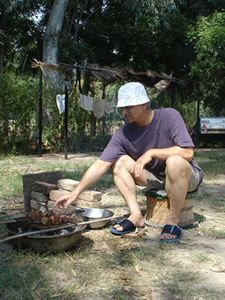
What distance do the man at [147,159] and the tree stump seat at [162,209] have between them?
99mm

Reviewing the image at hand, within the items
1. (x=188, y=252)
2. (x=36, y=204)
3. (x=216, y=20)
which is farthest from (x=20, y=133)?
(x=216, y=20)

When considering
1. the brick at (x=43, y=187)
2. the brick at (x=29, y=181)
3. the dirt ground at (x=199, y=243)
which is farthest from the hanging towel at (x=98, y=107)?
the brick at (x=43, y=187)

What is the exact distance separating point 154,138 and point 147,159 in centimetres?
36

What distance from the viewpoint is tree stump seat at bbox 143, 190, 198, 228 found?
11.7 feet

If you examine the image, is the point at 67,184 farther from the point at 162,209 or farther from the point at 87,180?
the point at 162,209

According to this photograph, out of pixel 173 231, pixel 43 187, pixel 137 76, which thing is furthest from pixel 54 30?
pixel 173 231

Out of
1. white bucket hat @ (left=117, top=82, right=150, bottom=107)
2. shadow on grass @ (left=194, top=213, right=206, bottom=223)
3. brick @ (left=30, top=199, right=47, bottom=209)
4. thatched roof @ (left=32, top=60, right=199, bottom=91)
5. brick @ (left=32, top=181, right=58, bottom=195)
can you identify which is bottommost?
shadow on grass @ (left=194, top=213, right=206, bottom=223)

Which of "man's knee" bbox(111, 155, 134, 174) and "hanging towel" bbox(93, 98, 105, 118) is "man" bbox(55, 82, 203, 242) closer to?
"man's knee" bbox(111, 155, 134, 174)

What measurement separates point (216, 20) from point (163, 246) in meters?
13.8

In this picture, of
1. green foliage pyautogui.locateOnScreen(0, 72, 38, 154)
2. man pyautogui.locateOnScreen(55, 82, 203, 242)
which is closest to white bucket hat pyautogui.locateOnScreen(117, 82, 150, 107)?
man pyautogui.locateOnScreen(55, 82, 203, 242)

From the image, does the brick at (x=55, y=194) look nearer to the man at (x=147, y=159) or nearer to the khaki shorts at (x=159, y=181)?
the man at (x=147, y=159)

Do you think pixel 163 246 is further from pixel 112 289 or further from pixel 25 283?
pixel 25 283

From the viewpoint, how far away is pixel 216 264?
8.97ft

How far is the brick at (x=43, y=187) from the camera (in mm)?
3886
